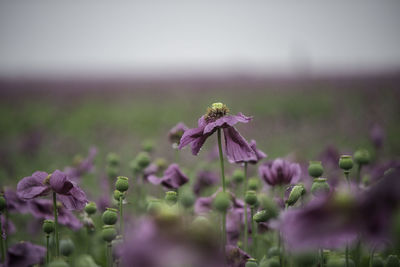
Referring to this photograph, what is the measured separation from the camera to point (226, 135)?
4.45 ft

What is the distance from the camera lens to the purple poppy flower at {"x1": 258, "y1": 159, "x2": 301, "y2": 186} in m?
1.51

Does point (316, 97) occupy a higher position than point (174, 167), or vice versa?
point (316, 97)

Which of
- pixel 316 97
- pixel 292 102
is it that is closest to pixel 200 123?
pixel 292 102

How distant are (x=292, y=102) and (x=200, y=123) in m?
8.14

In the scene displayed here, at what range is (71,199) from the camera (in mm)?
1251

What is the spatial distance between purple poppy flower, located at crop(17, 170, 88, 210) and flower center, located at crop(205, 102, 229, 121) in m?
0.52

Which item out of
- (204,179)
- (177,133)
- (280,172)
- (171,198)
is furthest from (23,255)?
(204,179)

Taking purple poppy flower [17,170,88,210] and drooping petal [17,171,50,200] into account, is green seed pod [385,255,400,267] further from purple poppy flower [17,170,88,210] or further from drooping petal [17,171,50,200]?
drooping petal [17,171,50,200]

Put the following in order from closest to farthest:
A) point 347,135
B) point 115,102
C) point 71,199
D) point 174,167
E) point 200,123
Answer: point 71,199
point 200,123
point 174,167
point 347,135
point 115,102

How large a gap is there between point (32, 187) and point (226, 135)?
0.69m

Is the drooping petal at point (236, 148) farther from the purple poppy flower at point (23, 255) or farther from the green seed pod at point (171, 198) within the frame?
the purple poppy flower at point (23, 255)

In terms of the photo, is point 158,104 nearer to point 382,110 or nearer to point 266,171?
point 382,110

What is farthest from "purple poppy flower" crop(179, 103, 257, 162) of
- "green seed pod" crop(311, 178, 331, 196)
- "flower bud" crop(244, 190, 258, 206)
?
"green seed pod" crop(311, 178, 331, 196)

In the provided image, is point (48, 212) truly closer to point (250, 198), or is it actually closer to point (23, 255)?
point (23, 255)
